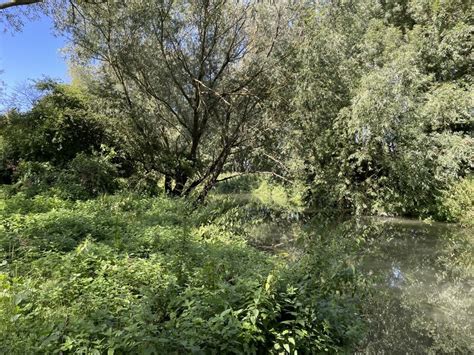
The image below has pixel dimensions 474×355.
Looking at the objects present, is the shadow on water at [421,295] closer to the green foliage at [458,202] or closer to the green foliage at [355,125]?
the green foliage at [355,125]

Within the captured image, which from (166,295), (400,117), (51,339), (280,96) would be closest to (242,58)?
(280,96)

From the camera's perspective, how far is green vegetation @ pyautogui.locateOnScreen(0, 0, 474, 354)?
20.0ft

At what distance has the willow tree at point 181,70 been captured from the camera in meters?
10.8

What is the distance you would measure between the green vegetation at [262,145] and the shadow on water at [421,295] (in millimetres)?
39

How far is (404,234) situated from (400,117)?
3767 mm

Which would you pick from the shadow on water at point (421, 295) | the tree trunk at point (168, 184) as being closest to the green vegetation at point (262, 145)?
the shadow on water at point (421, 295)

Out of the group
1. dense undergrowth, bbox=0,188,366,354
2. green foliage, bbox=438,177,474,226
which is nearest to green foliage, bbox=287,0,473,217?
green foliage, bbox=438,177,474,226

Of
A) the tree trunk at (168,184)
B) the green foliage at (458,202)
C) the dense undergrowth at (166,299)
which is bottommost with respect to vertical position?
the green foliage at (458,202)

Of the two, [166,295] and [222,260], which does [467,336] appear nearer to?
[222,260]

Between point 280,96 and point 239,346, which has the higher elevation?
point 280,96

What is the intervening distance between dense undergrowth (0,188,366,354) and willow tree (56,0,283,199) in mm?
7167

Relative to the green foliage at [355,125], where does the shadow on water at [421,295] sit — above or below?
below

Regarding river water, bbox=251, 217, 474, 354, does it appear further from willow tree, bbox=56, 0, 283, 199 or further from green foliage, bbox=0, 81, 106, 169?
green foliage, bbox=0, 81, 106, 169

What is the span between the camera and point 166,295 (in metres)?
3.27
